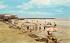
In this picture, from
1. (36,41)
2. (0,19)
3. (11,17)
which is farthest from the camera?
(11,17)

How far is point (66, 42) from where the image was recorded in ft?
49.3

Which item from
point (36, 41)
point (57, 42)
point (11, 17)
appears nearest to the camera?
point (57, 42)

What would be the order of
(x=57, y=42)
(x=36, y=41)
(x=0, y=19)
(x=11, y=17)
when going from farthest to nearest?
(x=11, y=17), (x=0, y=19), (x=36, y=41), (x=57, y=42)

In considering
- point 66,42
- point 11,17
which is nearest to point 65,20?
point 11,17

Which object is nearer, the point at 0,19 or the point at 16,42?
the point at 16,42

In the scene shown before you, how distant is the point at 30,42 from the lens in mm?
14336

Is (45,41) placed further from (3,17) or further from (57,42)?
(3,17)

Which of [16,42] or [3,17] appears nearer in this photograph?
[16,42]

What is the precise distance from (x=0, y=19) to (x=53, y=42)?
2630cm

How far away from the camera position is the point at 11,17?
1681 inches

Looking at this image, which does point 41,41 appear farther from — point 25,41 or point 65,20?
point 65,20

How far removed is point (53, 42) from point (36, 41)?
1.31 m

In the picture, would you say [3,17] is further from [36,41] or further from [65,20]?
[36,41]

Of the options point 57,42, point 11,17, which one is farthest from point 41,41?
point 11,17
